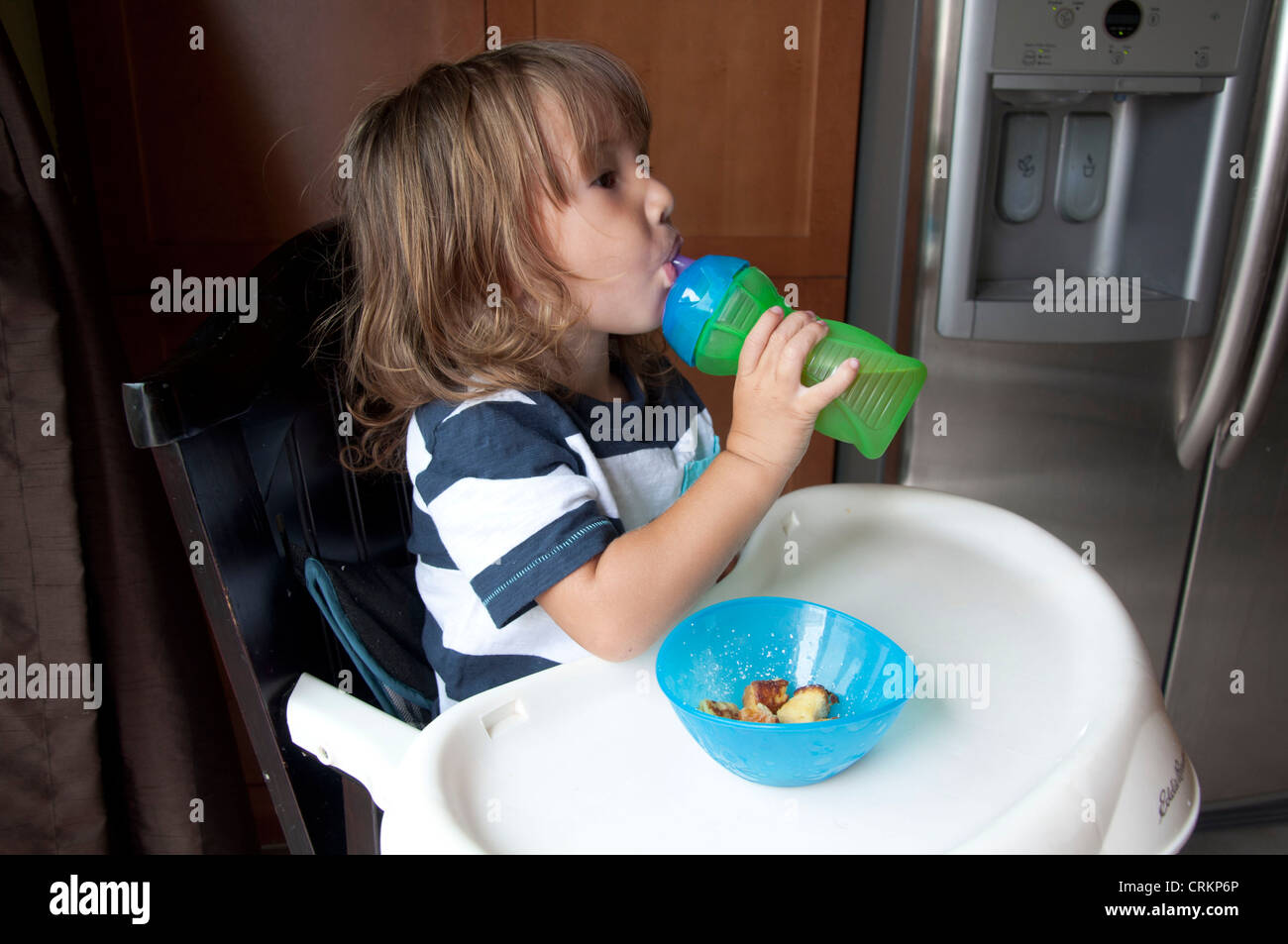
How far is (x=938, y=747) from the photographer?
0.62 m

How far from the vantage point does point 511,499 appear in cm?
73

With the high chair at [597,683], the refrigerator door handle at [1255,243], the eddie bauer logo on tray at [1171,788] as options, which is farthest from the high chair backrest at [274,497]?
the refrigerator door handle at [1255,243]

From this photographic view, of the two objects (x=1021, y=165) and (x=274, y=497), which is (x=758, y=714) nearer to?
(x=274, y=497)

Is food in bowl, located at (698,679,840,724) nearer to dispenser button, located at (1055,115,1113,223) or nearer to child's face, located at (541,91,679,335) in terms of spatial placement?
child's face, located at (541,91,679,335)

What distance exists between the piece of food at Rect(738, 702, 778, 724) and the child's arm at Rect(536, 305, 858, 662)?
11 centimetres

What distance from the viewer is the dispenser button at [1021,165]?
1321mm

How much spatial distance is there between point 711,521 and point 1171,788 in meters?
0.35

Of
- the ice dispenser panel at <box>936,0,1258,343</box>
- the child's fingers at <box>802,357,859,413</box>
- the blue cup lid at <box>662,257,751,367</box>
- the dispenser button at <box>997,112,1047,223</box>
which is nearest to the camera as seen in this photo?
the child's fingers at <box>802,357,859,413</box>

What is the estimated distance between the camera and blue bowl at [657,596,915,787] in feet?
1.86

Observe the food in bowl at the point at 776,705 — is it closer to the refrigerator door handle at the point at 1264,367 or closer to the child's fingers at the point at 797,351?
the child's fingers at the point at 797,351
